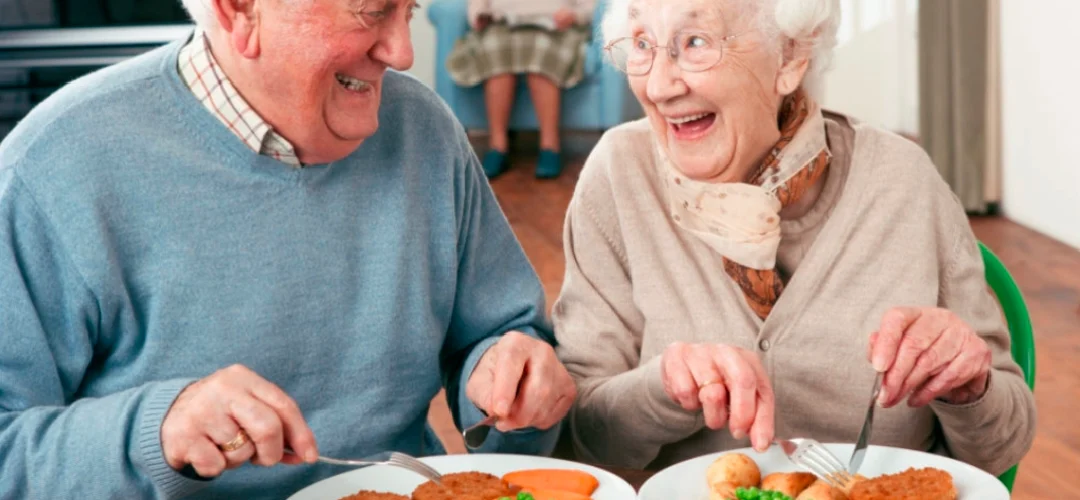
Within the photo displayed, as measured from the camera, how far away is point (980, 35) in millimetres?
5184

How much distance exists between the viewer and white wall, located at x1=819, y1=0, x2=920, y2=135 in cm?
682

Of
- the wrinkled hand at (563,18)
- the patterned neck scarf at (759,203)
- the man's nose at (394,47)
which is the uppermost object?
the man's nose at (394,47)

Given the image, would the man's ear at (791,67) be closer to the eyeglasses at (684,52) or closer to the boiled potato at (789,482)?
the eyeglasses at (684,52)

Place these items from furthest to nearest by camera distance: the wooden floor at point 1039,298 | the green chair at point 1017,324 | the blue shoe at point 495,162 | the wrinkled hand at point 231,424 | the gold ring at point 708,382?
the blue shoe at point 495,162
the wooden floor at point 1039,298
the green chair at point 1017,324
the gold ring at point 708,382
the wrinkled hand at point 231,424

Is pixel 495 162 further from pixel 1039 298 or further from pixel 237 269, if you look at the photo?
pixel 237 269

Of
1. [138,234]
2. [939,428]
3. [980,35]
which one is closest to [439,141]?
[138,234]

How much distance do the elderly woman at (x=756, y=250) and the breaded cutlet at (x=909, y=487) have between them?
0.25 metres

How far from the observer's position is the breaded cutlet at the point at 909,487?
1.16 metres

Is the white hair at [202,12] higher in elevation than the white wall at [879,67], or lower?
higher

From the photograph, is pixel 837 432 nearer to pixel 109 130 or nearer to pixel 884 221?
pixel 884 221

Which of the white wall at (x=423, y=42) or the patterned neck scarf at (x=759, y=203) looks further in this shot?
the white wall at (x=423, y=42)

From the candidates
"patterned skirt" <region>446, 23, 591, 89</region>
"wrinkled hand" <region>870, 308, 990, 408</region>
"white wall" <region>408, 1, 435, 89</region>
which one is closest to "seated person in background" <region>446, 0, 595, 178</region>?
"patterned skirt" <region>446, 23, 591, 89</region>

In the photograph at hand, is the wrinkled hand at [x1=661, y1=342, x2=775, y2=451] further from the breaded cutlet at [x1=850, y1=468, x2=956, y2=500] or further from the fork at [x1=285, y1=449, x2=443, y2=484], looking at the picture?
the fork at [x1=285, y1=449, x2=443, y2=484]

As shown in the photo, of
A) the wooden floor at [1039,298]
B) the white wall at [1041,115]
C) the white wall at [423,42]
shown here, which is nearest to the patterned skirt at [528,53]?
the wooden floor at [1039,298]
